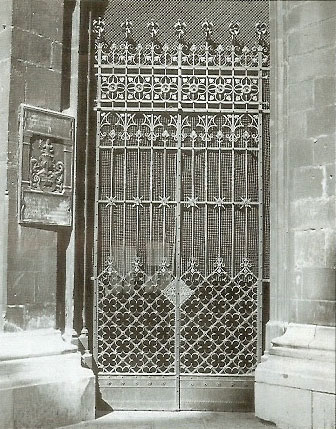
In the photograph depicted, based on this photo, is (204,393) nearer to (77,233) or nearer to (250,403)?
(250,403)

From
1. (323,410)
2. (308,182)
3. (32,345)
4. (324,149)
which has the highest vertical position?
(324,149)

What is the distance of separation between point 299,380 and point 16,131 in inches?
155

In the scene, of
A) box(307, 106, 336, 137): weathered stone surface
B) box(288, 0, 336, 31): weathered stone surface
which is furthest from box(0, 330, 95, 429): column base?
box(288, 0, 336, 31): weathered stone surface

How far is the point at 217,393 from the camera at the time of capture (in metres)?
7.29

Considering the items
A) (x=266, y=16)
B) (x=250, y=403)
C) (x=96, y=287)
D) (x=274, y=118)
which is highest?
(x=266, y=16)

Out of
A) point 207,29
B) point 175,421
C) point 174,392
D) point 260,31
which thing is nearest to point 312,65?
point 260,31

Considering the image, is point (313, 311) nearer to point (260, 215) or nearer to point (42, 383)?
point (260, 215)

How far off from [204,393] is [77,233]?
7.86 ft

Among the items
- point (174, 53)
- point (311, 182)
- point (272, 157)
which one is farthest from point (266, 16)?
point (311, 182)

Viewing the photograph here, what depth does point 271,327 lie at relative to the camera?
276 inches

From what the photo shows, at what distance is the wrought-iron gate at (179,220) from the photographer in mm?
7316

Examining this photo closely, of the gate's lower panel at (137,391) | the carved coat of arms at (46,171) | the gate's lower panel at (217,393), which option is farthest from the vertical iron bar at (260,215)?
the carved coat of arms at (46,171)

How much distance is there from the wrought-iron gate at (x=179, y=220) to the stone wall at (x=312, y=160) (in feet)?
2.09

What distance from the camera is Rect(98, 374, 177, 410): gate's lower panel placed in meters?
7.26
